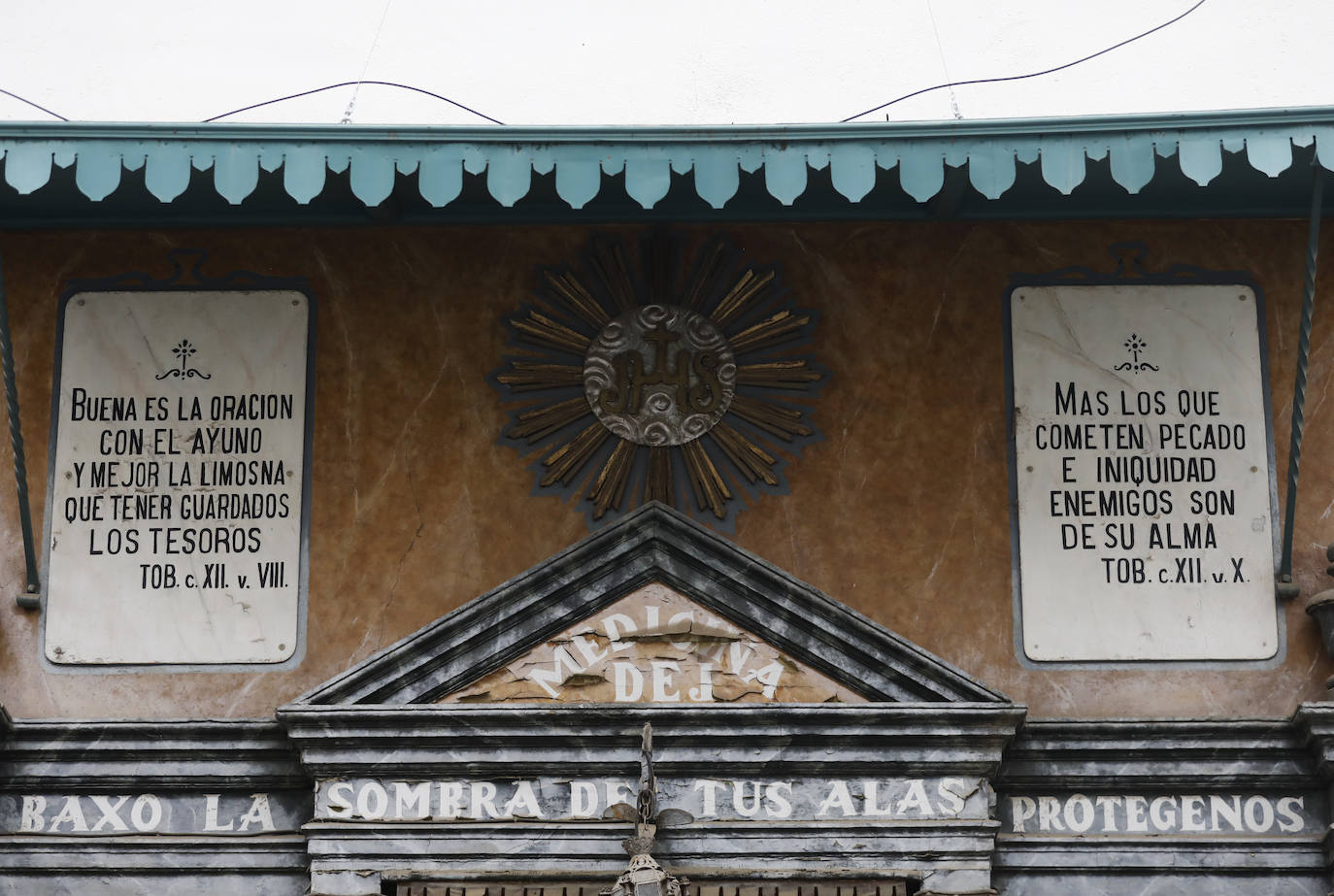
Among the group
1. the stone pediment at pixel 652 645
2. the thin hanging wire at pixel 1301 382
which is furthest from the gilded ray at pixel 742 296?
the thin hanging wire at pixel 1301 382

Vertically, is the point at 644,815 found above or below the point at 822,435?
below

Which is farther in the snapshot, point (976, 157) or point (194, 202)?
point (194, 202)

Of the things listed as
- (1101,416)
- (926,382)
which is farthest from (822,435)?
(1101,416)

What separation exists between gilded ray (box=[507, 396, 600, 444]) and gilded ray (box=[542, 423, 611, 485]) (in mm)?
78

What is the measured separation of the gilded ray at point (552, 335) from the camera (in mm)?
9219

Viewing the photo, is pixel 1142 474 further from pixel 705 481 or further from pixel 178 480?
pixel 178 480

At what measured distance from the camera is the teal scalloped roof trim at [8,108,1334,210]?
827cm

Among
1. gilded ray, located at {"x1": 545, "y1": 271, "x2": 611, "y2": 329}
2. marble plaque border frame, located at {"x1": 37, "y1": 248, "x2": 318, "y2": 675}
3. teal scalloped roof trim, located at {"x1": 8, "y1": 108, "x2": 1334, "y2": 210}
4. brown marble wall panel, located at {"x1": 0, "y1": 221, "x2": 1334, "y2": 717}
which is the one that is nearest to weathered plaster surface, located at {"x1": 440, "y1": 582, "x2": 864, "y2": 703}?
brown marble wall panel, located at {"x1": 0, "y1": 221, "x2": 1334, "y2": 717}

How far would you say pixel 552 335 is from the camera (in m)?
9.23

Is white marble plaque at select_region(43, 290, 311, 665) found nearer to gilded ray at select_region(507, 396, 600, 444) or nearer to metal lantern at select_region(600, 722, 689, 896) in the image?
gilded ray at select_region(507, 396, 600, 444)

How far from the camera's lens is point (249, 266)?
9.37m

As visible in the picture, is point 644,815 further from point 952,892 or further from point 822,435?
point 822,435

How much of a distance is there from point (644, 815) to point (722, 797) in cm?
32

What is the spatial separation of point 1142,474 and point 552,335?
2.28 metres
